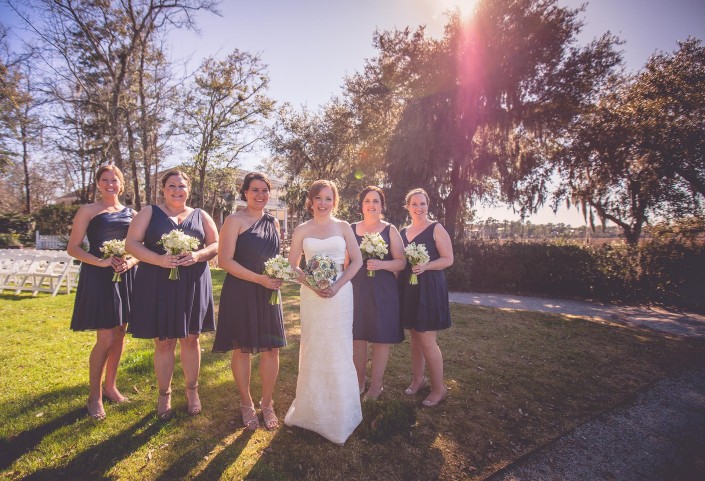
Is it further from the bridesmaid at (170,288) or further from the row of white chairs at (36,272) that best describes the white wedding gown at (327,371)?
the row of white chairs at (36,272)

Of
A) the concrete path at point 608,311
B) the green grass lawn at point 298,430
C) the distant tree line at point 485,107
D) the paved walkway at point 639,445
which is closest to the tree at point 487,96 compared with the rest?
the distant tree line at point 485,107

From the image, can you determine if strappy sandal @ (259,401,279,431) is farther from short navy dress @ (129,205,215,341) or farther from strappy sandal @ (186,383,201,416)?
short navy dress @ (129,205,215,341)

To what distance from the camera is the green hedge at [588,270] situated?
418 inches

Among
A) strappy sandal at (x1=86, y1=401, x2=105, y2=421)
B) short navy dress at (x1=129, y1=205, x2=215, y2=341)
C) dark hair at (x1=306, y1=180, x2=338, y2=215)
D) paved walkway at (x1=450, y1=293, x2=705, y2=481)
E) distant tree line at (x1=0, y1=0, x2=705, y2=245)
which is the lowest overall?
paved walkway at (x1=450, y1=293, x2=705, y2=481)

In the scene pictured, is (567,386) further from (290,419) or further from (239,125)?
(239,125)

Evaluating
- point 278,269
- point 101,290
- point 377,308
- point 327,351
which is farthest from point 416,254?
point 101,290

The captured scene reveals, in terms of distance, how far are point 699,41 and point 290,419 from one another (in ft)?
59.4

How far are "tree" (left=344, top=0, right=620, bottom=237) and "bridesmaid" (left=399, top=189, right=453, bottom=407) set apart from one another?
1255 centimetres

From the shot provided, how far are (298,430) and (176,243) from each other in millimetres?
2285

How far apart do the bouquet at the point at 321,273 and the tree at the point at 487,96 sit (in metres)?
13.8

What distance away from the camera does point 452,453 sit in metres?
3.31

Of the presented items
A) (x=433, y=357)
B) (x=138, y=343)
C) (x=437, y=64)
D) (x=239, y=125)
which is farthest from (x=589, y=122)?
(x=239, y=125)

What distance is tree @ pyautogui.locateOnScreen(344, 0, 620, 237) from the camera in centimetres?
1440

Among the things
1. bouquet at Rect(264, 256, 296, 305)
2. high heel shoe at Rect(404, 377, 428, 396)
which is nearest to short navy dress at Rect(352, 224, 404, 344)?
high heel shoe at Rect(404, 377, 428, 396)
